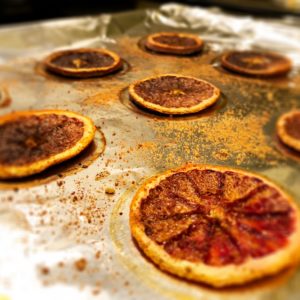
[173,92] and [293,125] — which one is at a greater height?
[293,125]

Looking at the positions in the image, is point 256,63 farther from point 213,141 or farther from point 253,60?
point 213,141

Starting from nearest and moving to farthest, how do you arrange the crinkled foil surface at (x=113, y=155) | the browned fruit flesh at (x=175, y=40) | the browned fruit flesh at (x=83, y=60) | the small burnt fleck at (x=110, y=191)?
the crinkled foil surface at (x=113, y=155) → the small burnt fleck at (x=110, y=191) → the browned fruit flesh at (x=83, y=60) → the browned fruit flesh at (x=175, y=40)

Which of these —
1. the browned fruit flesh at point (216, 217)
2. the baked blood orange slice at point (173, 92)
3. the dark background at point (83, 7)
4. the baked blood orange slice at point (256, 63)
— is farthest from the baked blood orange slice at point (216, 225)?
the dark background at point (83, 7)

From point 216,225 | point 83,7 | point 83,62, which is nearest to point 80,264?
point 216,225

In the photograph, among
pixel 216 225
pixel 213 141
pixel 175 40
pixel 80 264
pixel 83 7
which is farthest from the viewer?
pixel 83 7

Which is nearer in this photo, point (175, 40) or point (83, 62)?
point (83, 62)

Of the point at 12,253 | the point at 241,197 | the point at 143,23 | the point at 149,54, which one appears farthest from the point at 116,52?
the point at 12,253

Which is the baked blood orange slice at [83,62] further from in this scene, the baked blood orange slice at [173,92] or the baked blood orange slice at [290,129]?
the baked blood orange slice at [290,129]
